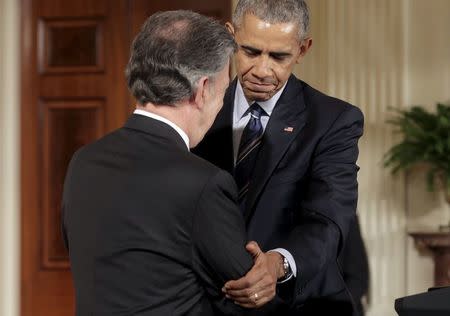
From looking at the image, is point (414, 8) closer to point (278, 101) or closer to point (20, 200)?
point (20, 200)

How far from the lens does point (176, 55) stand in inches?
81.5

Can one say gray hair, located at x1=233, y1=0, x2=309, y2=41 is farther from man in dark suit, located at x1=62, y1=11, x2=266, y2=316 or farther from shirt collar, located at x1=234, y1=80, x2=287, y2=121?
man in dark suit, located at x1=62, y1=11, x2=266, y2=316

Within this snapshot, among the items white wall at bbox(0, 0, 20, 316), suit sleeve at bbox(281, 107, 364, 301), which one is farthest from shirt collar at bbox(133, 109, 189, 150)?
white wall at bbox(0, 0, 20, 316)

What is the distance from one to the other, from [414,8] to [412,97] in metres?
0.56

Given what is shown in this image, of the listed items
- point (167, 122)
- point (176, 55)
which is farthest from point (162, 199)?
point (176, 55)

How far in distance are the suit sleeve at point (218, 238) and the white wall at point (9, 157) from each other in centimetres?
451

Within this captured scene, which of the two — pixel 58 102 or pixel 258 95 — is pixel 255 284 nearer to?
pixel 258 95

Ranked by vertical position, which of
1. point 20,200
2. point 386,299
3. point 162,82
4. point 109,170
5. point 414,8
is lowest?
point 386,299

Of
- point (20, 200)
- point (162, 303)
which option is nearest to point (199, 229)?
point (162, 303)

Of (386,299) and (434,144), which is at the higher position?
(434,144)

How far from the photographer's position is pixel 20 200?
6477 mm

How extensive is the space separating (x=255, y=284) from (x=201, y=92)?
1.38 ft

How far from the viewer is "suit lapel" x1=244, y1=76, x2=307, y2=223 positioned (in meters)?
2.62

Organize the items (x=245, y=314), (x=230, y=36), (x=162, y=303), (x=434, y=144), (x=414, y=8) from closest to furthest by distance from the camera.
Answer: (x=162, y=303)
(x=230, y=36)
(x=245, y=314)
(x=434, y=144)
(x=414, y=8)
